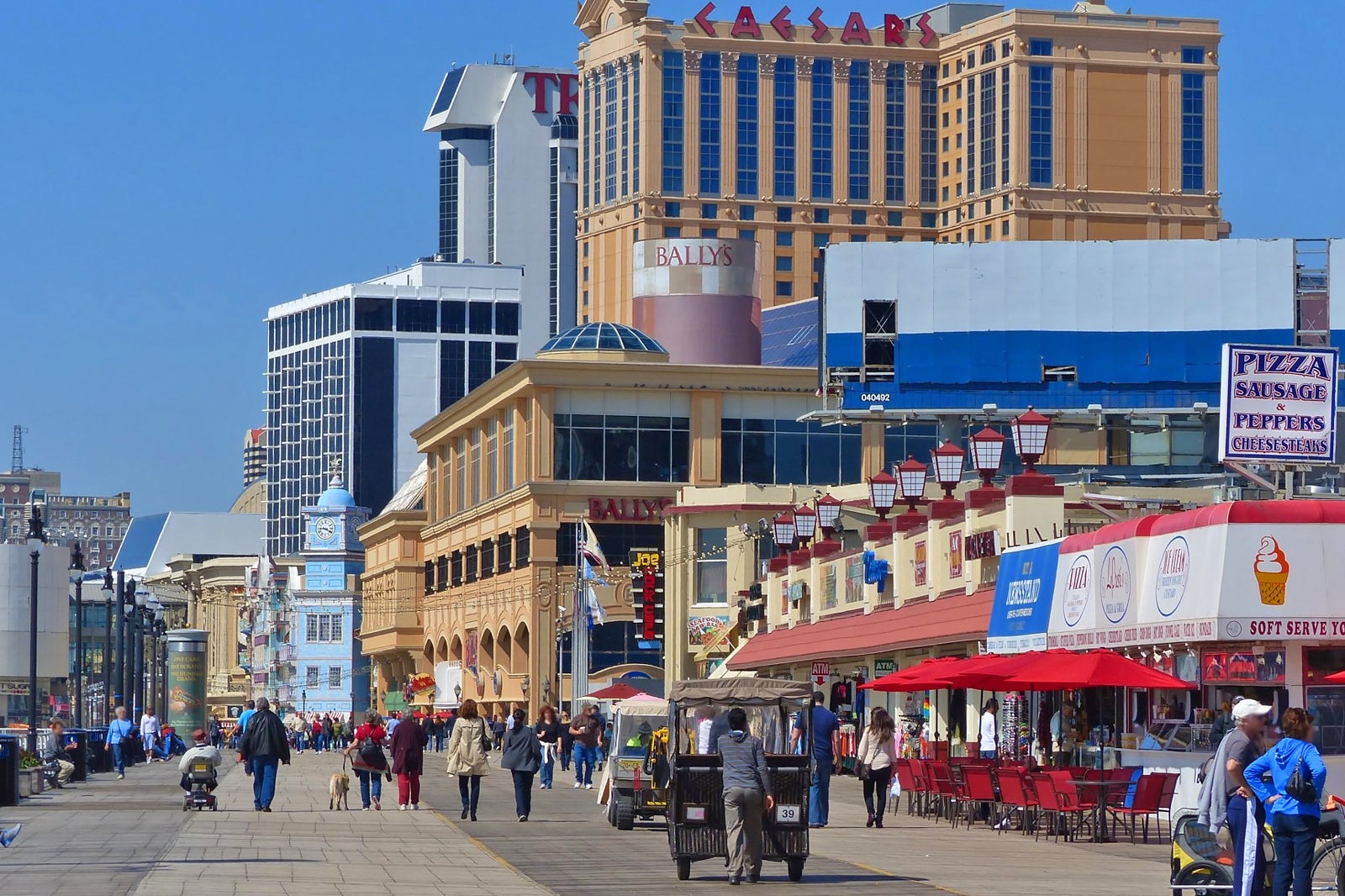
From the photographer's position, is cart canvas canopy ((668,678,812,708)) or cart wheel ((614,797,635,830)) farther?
cart wheel ((614,797,635,830))

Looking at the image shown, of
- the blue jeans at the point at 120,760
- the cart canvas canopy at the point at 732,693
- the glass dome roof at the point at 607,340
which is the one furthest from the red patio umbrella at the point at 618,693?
the cart canvas canopy at the point at 732,693

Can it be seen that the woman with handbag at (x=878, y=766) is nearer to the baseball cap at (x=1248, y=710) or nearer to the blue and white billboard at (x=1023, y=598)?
the blue and white billboard at (x=1023, y=598)

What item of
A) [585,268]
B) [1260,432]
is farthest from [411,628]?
[1260,432]

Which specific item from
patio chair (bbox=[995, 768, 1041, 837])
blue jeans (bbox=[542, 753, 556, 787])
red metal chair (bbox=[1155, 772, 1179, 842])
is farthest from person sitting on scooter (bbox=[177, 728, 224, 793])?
red metal chair (bbox=[1155, 772, 1179, 842])

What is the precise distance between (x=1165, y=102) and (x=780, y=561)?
112 m

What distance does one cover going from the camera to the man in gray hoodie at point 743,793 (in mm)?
20125

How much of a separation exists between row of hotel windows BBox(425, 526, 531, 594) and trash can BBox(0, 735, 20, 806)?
5241cm

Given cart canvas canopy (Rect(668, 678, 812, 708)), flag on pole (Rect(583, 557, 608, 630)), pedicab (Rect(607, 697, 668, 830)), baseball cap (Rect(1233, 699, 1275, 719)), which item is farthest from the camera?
flag on pole (Rect(583, 557, 608, 630))

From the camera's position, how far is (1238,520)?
27953mm

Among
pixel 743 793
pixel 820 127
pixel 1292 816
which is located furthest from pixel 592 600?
pixel 820 127

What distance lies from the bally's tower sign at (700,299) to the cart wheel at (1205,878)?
252 feet

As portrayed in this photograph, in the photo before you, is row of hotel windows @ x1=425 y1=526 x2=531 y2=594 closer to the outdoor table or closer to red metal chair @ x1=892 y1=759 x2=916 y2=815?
red metal chair @ x1=892 y1=759 x2=916 y2=815

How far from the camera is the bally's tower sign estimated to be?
3713 inches

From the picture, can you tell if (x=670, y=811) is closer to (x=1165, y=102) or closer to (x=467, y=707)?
(x=467, y=707)
